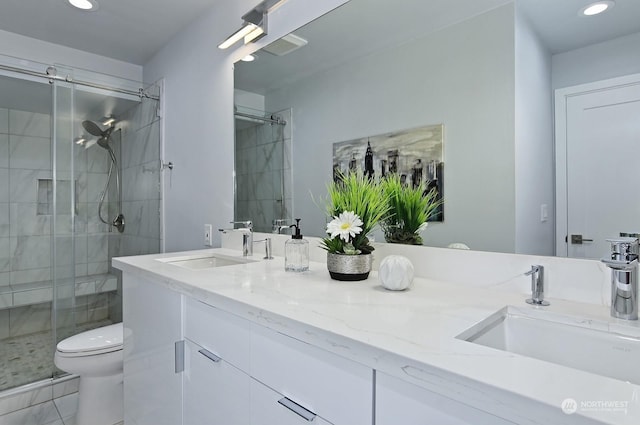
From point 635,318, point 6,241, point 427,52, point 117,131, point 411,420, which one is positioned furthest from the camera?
point 6,241

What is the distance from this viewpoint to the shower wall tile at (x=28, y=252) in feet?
8.48

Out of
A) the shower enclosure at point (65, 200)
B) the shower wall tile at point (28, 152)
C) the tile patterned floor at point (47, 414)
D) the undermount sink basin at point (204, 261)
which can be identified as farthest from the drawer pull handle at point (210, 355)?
the shower wall tile at point (28, 152)

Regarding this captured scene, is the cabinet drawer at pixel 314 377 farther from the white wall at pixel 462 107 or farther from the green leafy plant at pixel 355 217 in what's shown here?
the white wall at pixel 462 107

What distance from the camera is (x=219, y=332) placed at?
0.96m

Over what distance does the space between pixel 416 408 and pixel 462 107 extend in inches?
34.4

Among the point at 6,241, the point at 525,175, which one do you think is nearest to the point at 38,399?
the point at 6,241

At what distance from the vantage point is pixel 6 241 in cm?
268

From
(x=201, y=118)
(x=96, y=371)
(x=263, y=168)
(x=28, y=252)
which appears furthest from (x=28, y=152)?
(x=263, y=168)

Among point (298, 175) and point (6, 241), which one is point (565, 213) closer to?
point (298, 175)

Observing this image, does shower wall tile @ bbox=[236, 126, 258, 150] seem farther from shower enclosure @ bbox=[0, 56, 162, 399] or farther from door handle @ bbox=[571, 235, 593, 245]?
door handle @ bbox=[571, 235, 593, 245]

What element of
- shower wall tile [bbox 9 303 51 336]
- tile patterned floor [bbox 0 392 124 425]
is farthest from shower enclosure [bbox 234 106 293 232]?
shower wall tile [bbox 9 303 51 336]

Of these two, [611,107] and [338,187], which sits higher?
[611,107]

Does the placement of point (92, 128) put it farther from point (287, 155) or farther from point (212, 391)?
point (212, 391)

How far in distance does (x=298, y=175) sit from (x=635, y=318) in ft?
4.04
